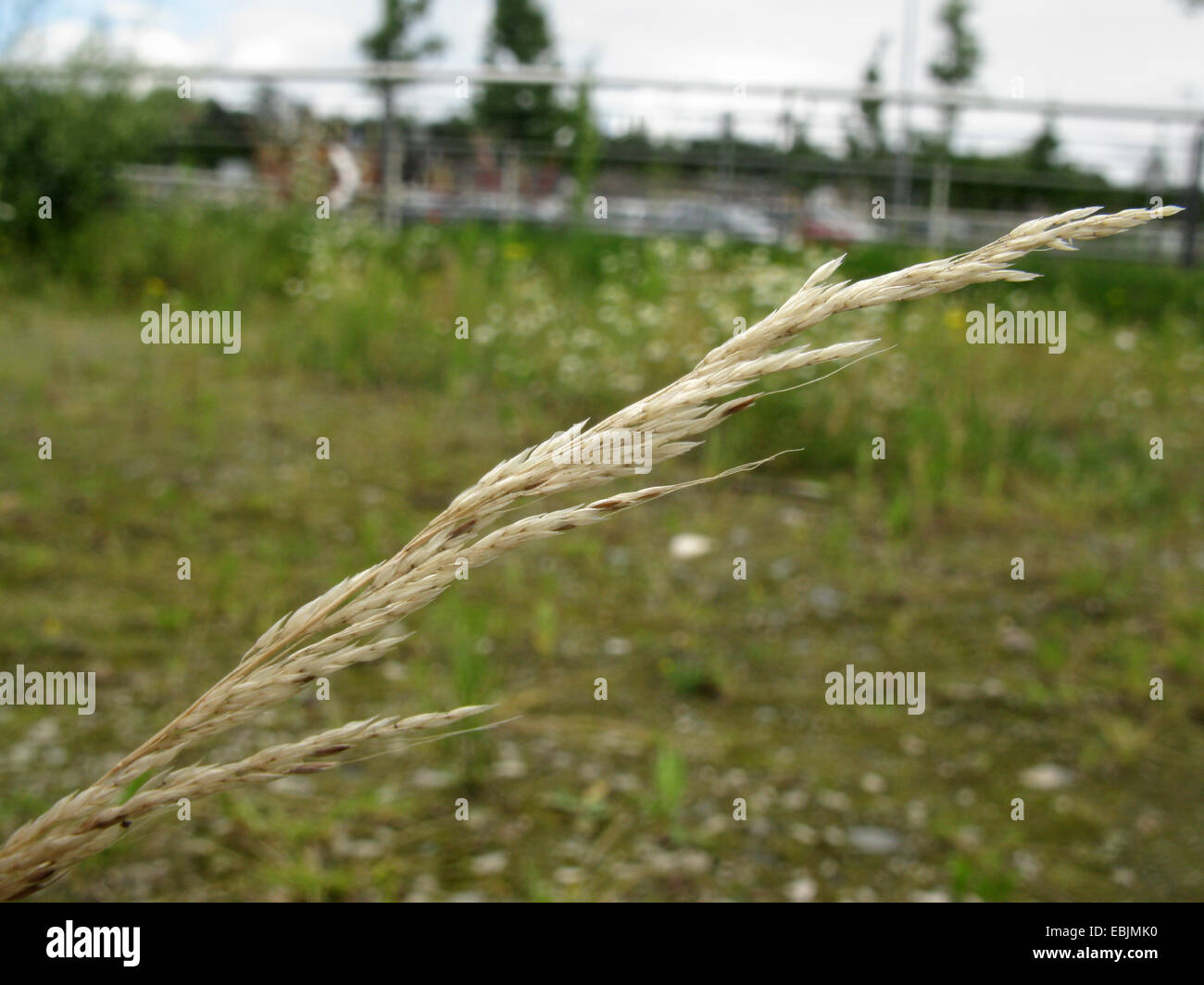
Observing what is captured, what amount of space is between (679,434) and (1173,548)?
13.5 ft

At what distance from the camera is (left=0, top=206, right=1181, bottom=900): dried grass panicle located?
1.74 ft

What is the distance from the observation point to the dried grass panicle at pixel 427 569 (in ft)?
1.74

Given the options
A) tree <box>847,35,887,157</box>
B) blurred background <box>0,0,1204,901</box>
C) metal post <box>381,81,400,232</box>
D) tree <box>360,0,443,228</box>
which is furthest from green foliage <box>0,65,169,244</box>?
tree <box>360,0,443,228</box>

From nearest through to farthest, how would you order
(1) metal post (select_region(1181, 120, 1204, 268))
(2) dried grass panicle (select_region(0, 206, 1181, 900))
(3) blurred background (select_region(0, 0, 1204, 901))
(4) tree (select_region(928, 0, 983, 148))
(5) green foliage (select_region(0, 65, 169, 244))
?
(2) dried grass panicle (select_region(0, 206, 1181, 900)), (3) blurred background (select_region(0, 0, 1204, 901)), (5) green foliage (select_region(0, 65, 169, 244)), (1) metal post (select_region(1181, 120, 1204, 268)), (4) tree (select_region(928, 0, 983, 148))

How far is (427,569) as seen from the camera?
0.54m

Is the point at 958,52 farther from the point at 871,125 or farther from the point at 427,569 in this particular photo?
the point at 427,569

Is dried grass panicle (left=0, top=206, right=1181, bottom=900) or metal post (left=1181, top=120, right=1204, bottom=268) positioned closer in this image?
dried grass panicle (left=0, top=206, right=1181, bottom=900)

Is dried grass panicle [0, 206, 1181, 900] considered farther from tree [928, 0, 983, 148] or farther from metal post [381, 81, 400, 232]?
tree [928, 0, 983, 148]

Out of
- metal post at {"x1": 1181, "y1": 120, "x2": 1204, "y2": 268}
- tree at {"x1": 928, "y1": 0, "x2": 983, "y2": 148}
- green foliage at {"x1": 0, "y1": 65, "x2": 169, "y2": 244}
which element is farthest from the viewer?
tree at {"x1": 928, "y1": 0, "x2": 983, "y2": 148}

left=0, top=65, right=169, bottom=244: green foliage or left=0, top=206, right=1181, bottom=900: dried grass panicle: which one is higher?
left=0, top=65, right=169, bottom=244: green foliage

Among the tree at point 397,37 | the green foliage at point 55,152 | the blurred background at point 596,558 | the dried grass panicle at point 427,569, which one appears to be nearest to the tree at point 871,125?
the blurred background at point 596,558

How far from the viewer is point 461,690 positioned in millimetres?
2494

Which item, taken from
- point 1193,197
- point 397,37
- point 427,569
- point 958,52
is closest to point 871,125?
point 1193,197
